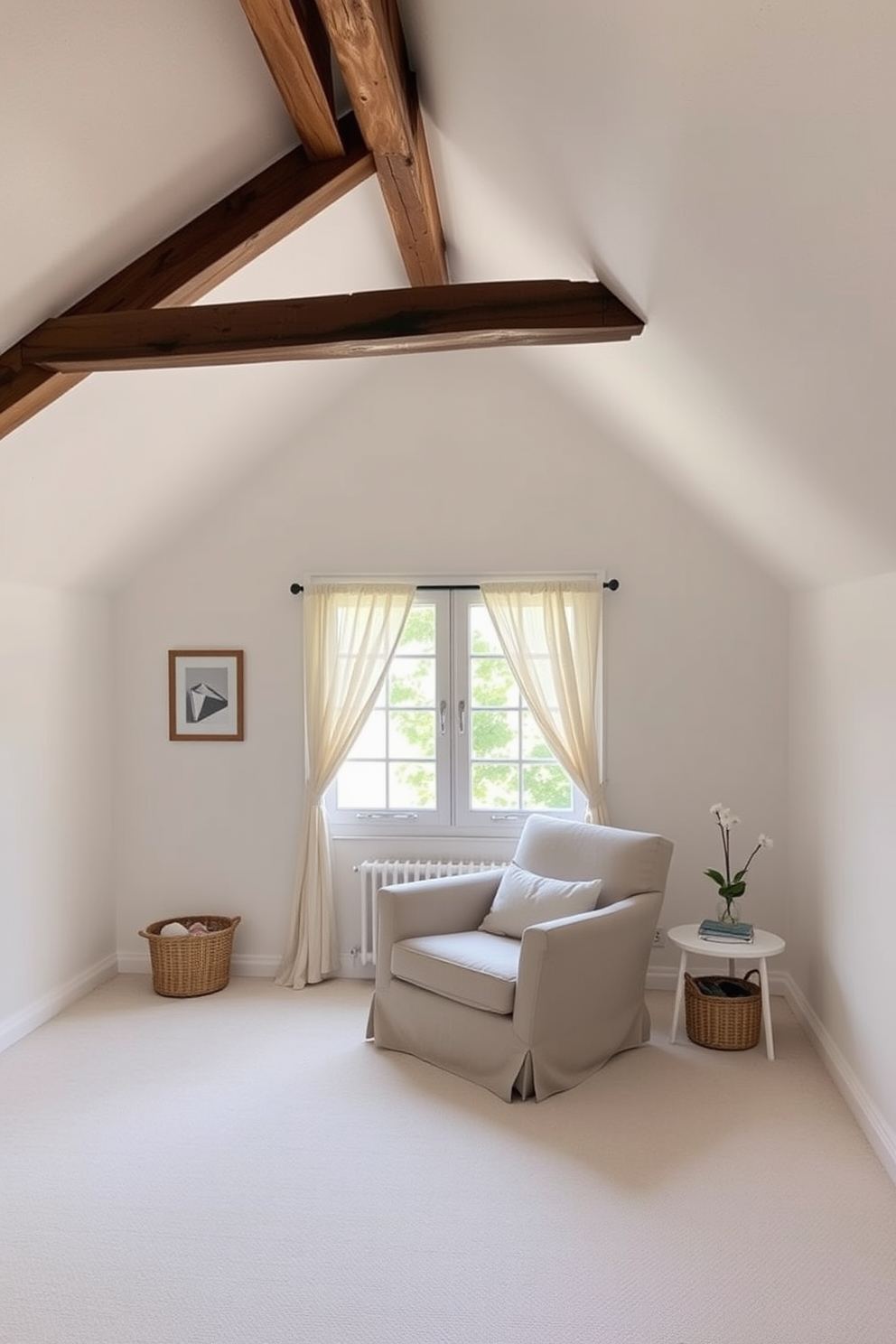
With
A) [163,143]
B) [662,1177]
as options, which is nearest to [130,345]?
[163,143]

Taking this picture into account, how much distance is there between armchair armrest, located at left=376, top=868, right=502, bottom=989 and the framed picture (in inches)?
54.7

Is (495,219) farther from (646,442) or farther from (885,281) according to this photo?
(885,281)

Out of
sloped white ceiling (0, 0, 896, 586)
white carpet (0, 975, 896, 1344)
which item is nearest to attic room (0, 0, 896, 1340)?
sloped white ceiling (0, 0, 896, 586)

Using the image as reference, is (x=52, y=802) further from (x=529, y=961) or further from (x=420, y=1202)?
(x=420, y=1202)

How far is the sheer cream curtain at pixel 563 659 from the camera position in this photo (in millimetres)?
4680

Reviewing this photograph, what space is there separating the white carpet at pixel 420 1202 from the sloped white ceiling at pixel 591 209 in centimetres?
188

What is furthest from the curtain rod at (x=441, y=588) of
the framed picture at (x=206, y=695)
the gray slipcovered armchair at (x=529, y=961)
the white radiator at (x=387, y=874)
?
the white radiator at (x=387, y=874)

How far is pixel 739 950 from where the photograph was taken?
3824 mm

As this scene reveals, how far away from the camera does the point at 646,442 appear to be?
14.1 feet

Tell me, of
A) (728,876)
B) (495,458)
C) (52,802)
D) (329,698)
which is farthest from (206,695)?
(728,876)

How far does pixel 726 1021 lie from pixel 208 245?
131 inches

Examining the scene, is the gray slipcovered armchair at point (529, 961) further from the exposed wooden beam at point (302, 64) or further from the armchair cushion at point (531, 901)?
the exposed wooden beam at point (302, 64)

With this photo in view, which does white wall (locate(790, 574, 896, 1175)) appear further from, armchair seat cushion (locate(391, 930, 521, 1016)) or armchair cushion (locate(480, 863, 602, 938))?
armchair seat cushion (locate(391, 930, 521, 1016))

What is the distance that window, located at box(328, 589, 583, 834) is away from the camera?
4.88 meters
